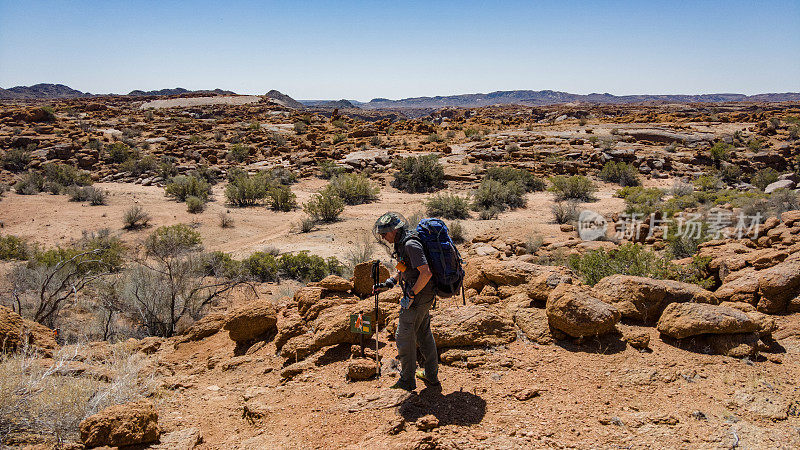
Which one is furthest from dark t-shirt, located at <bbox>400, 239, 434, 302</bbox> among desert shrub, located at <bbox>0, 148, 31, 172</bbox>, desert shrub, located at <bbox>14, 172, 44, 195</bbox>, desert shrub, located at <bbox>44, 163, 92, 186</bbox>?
desert shrub, located at <bbox>0, 148, 31, 172</bbox>

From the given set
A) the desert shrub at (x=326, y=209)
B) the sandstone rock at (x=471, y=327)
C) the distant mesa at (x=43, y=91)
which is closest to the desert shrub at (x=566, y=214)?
the desert shrub at (x=326, y=209)

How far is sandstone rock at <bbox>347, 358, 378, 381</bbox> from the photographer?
389 centimetres

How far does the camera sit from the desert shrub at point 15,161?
2336 centimetres

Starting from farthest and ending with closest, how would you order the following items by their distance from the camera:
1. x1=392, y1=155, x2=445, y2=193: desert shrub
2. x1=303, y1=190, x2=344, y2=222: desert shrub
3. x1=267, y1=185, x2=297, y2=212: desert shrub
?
x1=392, y1=155, x2=445, y2=193: desert shrub
x1=267, y1=185, x2=297, y2=212: desert shrub
x1=303, y1=190, x2=344, y2=222: desert shrub

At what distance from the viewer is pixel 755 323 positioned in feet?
12.6

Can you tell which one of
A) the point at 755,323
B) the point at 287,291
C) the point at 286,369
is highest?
the point at 755,323

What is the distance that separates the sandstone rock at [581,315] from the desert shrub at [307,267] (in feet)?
18.8

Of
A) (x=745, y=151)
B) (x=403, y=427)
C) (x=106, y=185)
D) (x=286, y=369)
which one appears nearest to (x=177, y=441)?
(x=286, y=369)

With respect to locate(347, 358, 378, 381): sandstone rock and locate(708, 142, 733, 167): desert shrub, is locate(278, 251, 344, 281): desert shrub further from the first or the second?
locate(708, 142, 733, 167): desert shrub

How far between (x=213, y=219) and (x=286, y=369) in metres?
12.7

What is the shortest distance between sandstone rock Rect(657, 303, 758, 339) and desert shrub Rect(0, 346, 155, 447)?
201 inches

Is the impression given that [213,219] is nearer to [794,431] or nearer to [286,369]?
[286,369]

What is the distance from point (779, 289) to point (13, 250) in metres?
15.6

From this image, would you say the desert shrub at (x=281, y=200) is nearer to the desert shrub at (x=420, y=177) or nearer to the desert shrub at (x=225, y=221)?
the desert shrub at (x=225, y=221)
